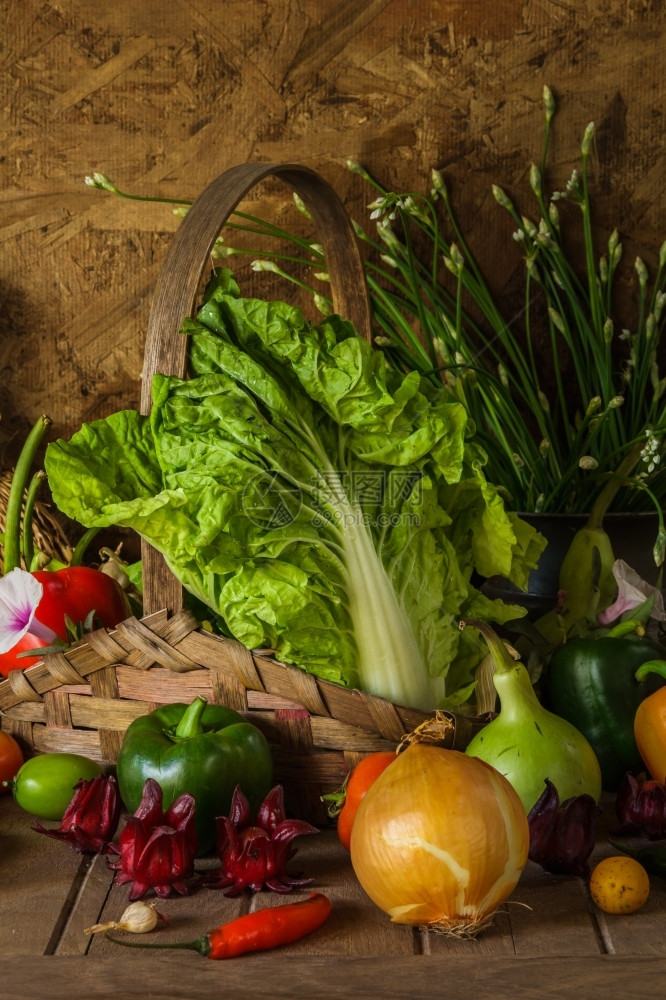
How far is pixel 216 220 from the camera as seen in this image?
127 cm

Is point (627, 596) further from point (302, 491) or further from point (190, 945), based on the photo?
point (190, 945)

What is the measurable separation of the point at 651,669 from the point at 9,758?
0.93 m

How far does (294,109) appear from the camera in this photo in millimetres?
1928

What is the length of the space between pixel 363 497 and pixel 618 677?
470 mm

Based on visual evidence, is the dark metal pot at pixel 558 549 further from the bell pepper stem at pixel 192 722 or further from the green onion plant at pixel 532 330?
the bell pepper stem at pixel 192 722

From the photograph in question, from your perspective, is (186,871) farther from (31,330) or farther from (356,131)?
(356,131)

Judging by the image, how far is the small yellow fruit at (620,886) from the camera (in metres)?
1.02

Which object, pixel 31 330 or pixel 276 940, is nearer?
pixel 276 940

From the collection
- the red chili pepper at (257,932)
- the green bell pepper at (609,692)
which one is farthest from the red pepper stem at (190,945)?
the green bell pepper at (609,692)

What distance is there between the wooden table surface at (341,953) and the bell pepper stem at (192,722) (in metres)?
0.18

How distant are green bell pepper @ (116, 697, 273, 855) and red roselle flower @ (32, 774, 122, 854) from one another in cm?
2

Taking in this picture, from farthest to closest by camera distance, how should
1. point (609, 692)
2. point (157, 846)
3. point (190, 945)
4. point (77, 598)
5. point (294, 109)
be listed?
1. point (294, 109)
2. point (77, 598)
3. point (609, 692)
4. point (157, 846)
5. point (190, 945)

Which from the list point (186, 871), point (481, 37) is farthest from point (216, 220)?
point (481, 37)

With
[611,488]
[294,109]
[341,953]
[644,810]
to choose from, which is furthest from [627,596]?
[294,109]
